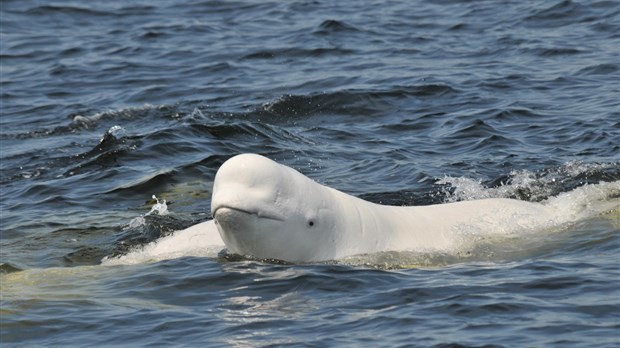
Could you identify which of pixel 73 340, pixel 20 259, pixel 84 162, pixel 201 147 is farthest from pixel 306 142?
pixel 73 340

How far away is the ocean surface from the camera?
9.25m

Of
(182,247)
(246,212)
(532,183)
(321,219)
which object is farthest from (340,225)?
(532,183)

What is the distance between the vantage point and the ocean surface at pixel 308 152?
30.3 feet

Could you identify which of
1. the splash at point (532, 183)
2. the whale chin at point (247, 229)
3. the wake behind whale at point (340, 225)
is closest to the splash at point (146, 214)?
the wake behind whale at point (340, 225)

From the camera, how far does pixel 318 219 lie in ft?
34.6

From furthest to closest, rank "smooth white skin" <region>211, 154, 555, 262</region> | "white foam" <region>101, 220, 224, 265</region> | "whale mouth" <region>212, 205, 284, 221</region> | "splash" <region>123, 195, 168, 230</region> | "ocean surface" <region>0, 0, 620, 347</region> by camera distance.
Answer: "splash" <region>123, 195, 168, 230</region> < "white foam" <region>101, 220, 224, 265</region> < "smooth white skin" <region>211, 154, 555, 262</region> < "whale mouth" <region>212, 205, 284, 221</region> < "ocean surface" <region>0, 0, 620, 347</region>

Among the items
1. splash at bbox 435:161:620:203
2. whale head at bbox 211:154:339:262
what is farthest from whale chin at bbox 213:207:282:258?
splash at bbox 435:161:620:203

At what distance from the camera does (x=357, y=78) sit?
20.2 meters

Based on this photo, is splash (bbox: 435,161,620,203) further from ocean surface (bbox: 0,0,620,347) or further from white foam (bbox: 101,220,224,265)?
white foam (bbox: 101,220,224,265)

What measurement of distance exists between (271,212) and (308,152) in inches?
242

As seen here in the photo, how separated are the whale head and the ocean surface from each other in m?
0.20

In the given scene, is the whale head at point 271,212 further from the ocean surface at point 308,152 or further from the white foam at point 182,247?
the white foam at point 182,247

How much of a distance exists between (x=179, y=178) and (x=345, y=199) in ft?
15.0

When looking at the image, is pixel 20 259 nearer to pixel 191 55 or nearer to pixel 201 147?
pixel 201 147
